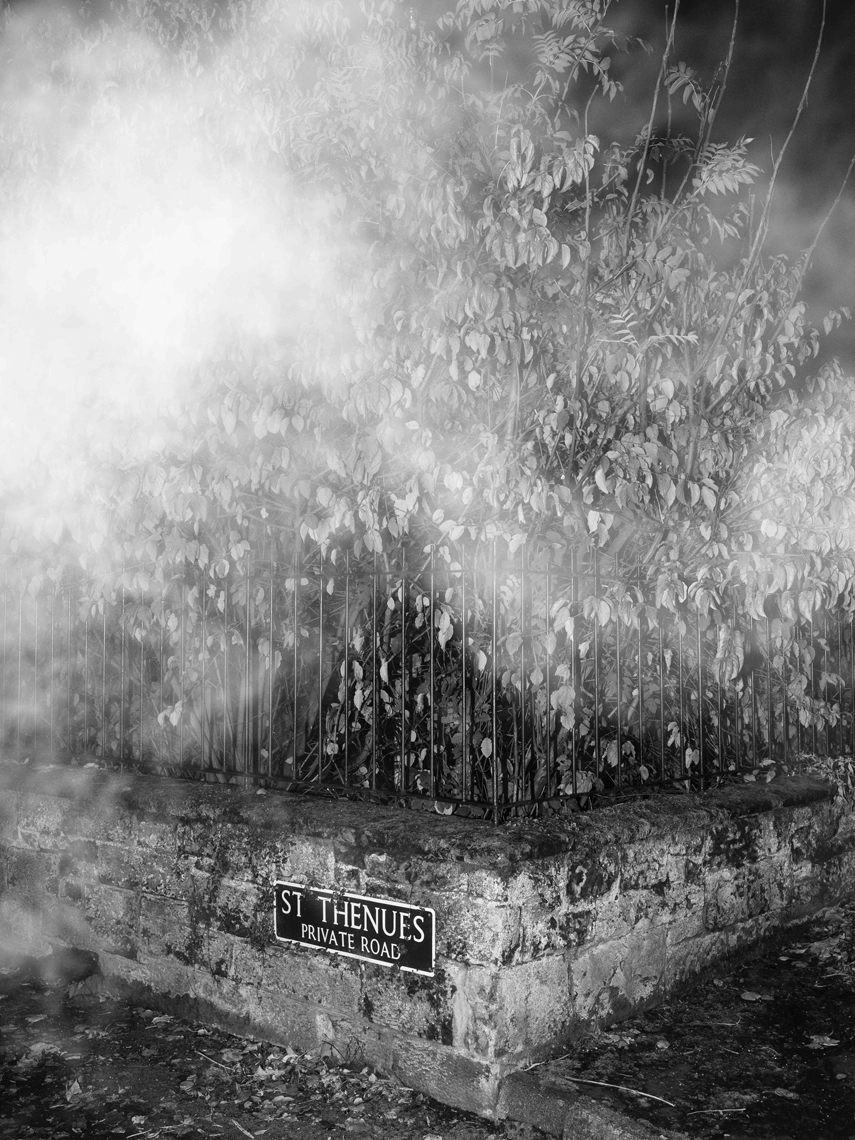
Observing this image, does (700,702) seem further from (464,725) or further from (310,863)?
(310,863)

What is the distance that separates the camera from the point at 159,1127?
3.89 metres

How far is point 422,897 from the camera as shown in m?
4.07

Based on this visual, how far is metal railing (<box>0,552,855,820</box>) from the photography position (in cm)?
471

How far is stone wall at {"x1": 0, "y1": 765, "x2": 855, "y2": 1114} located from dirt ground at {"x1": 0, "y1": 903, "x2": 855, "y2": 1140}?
0.12 m

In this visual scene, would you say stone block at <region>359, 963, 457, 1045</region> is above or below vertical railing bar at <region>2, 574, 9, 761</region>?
below

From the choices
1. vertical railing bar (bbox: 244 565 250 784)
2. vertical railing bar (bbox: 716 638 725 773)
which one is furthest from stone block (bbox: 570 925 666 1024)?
vertical railing bar (bbox: 244 565 250 784)

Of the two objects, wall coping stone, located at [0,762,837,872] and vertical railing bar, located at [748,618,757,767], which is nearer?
wall coping stone, located at [0,762,837,872]

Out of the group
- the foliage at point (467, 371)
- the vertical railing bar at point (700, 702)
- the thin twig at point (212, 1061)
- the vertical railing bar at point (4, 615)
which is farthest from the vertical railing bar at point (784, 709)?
the vertical railing bar at point (4, 615)

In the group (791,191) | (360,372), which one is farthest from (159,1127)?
(791,191)

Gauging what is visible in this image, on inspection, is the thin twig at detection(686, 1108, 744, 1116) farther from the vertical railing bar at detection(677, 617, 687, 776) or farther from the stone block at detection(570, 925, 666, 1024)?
the vertical railing bar at detection(677, 617, 687, 776)

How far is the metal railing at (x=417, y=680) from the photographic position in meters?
4.71

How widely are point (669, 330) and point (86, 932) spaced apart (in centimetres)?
428

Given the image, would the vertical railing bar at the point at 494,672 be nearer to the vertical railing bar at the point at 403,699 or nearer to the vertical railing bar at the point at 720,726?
the vertical railing bar at the point at 403,699

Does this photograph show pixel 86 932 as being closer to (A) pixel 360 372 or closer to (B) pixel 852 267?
(A) pixel 360 372
